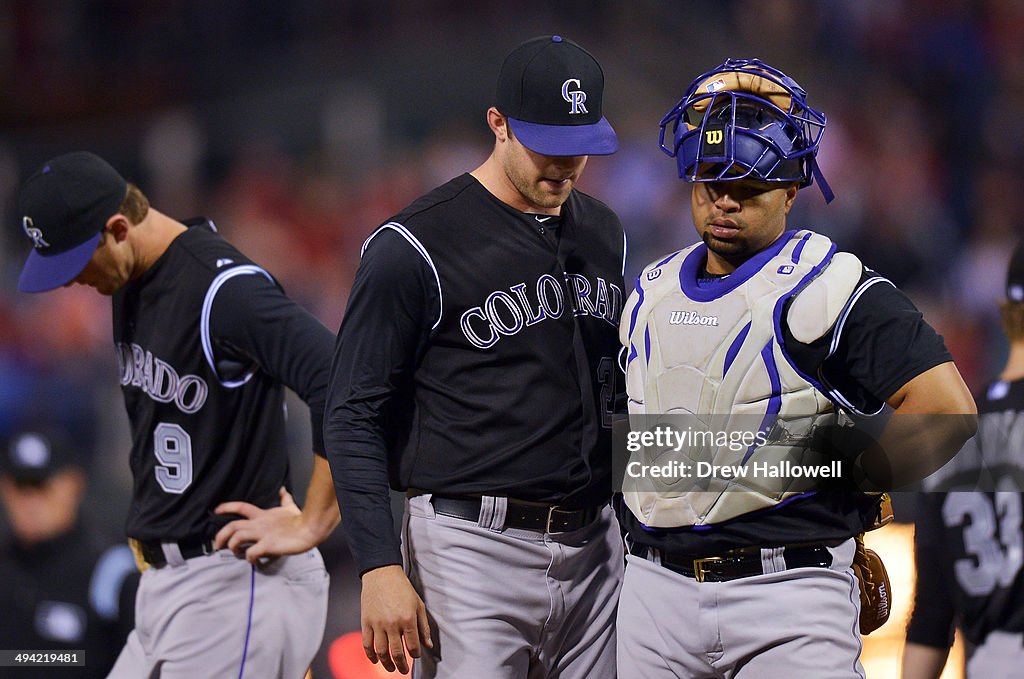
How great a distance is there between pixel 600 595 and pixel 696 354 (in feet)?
2.33

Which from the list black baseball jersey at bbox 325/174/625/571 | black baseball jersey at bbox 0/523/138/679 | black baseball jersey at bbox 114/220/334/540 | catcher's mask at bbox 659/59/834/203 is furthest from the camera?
black baseball jersey at bbox 0/523/138/679

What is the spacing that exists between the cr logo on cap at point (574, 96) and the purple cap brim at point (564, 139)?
4cm

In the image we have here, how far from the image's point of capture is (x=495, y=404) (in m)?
2.61

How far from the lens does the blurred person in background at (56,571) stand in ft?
12.6

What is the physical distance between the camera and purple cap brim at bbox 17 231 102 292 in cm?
312

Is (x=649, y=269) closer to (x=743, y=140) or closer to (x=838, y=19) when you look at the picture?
(x=743, y=140)

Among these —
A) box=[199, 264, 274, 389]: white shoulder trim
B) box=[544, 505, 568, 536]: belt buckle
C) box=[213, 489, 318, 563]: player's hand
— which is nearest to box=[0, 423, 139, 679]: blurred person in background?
box=[213, 489, 318, 563]: player's hand

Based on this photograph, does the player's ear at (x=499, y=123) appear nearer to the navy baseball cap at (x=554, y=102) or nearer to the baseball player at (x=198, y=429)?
the navy baseball cap at (x=554, y=102)

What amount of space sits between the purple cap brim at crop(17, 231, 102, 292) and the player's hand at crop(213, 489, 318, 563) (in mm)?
735

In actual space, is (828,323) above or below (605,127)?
below

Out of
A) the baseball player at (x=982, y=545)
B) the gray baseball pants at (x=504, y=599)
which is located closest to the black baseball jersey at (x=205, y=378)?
the gray baseball pants at (x=504, y=599)

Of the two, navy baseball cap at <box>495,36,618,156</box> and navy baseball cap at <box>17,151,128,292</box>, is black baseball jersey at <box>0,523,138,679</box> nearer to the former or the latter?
navy baseball cap at <box>17,151,128,292</box>

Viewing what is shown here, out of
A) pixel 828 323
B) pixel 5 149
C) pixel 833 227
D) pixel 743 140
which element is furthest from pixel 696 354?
pixel 5 149

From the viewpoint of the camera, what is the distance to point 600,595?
276 cm
